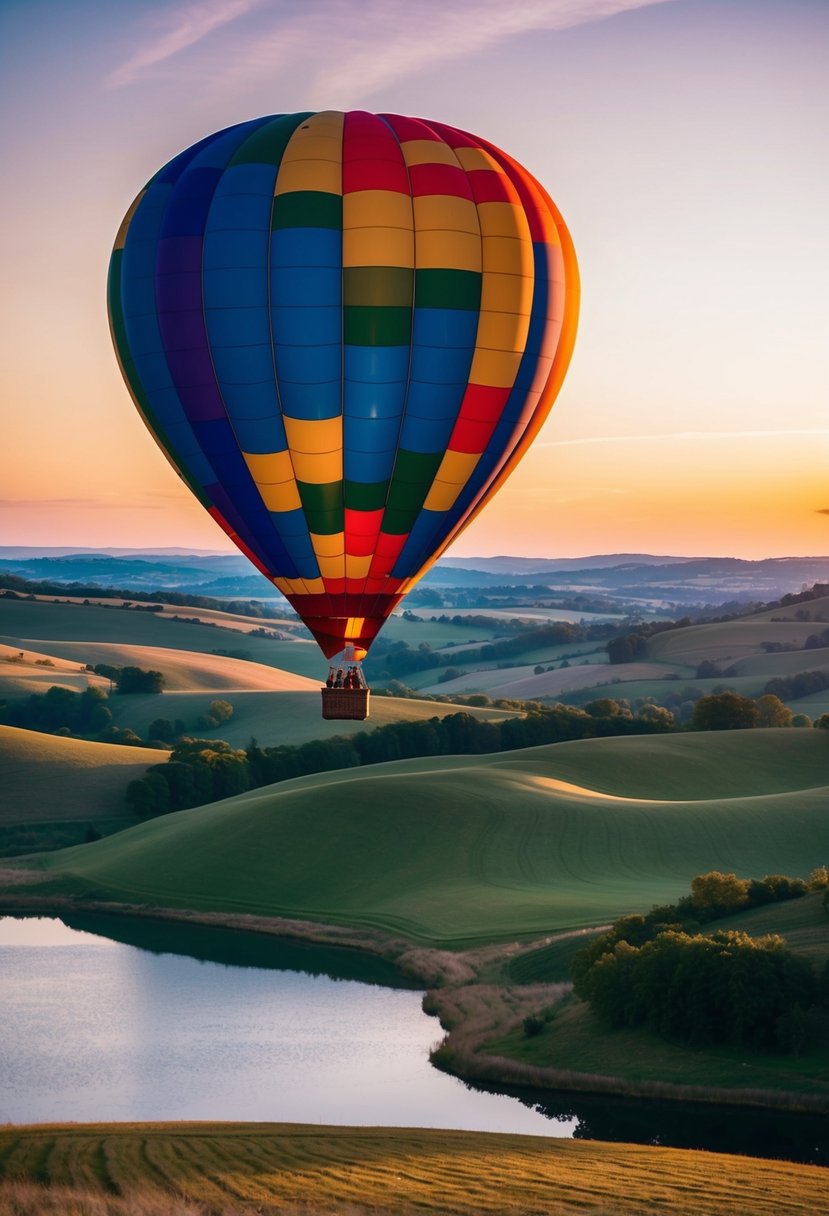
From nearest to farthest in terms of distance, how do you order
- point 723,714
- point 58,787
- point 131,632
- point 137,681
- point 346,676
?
point 346,676, point 58,787, point 723,714, point 137,681, point 131,632

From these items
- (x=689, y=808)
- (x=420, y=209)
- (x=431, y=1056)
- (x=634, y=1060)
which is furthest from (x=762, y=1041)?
(x=689, y=808)

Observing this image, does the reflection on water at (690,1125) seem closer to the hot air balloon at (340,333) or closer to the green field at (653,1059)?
the green field at (653,1059)

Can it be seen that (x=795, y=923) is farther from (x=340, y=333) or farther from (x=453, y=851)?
(x=340, y=333)

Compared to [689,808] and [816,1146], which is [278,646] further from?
[816,1146]

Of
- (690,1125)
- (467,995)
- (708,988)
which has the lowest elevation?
(690,1125)

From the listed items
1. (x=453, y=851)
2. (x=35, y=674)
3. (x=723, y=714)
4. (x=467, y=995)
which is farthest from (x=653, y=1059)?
(x=35, y=674)

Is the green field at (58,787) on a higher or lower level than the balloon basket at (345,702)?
lower

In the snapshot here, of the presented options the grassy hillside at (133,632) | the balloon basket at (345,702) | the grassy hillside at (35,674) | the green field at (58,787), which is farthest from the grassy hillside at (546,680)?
the balloon basket at (345,702)
